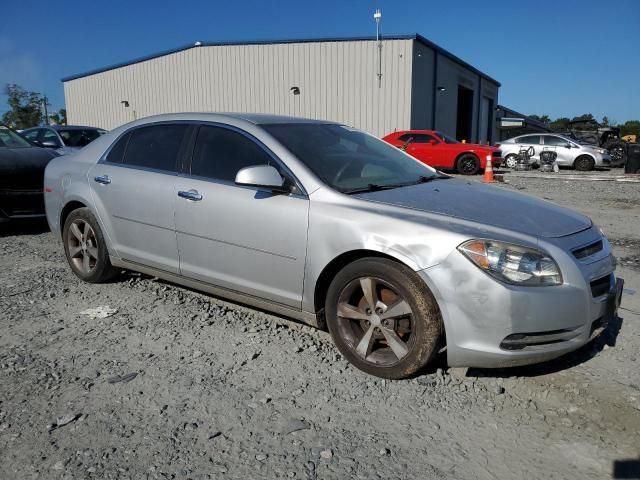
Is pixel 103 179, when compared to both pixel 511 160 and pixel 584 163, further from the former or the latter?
pixel 584 163

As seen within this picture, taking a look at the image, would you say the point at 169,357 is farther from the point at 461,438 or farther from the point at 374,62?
the point at 374,62

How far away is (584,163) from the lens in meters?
20.2

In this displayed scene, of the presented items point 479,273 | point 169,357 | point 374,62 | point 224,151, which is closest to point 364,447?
point 479,273

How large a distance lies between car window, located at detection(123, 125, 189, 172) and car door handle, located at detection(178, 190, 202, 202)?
1.00 feet

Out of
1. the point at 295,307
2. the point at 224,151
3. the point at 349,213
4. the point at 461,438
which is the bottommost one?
the point at 461,438

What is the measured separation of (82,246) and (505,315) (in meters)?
3.70

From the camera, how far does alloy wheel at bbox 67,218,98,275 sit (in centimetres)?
477

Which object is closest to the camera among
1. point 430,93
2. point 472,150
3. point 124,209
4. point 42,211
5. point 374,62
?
point 124,209

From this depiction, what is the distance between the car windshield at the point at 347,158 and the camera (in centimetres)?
355

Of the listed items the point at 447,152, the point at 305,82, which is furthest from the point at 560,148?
the point at 305,82

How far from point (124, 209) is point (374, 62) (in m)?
20.7

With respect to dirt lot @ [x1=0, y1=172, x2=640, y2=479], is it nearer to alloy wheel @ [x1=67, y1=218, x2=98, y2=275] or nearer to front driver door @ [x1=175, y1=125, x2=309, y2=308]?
front driver door @ [x1=175, y1=125, x2=309, y2=308]

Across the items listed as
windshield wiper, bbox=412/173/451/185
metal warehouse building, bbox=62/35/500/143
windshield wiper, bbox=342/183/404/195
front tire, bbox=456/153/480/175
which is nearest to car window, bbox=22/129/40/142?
windshield wiper, bbox=412/173/451/185

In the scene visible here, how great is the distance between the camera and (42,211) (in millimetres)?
7160
